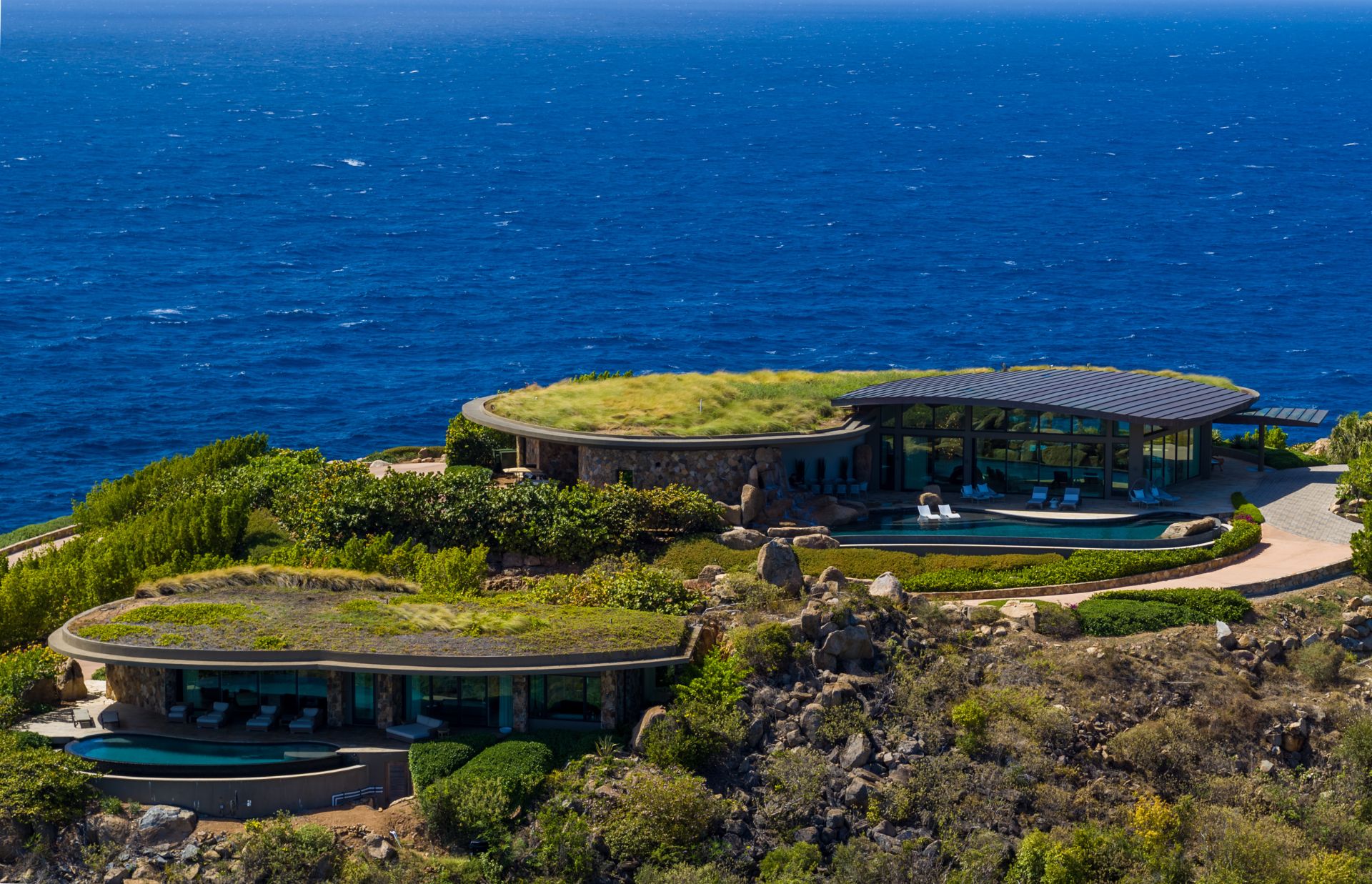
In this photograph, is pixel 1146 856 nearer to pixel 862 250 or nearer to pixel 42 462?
pixel 42 462

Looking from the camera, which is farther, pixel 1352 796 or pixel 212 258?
pixel 212 258

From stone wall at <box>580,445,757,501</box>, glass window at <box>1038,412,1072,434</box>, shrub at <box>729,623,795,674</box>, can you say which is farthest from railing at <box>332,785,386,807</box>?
glass window at <box>1038,412,1072,434</box>

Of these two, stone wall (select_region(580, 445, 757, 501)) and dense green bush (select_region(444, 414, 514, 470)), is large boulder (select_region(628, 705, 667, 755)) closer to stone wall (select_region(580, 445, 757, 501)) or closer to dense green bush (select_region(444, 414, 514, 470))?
stone wall (select_region(580, 445, 757, 501))

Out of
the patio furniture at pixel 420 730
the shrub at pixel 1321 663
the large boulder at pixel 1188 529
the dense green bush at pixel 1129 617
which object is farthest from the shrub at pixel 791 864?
the large boulder at pixel 1188 529

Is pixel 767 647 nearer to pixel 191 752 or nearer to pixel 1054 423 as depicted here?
pixel 191 752

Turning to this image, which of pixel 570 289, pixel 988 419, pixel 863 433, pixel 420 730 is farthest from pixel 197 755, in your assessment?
pixel 570 289

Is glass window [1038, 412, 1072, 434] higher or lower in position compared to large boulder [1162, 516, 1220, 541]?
higher

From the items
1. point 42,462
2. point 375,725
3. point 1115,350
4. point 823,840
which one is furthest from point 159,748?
point 1115,350
